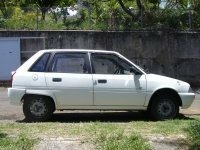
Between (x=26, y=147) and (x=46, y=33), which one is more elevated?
(x=46, y=33)

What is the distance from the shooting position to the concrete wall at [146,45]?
807 inches

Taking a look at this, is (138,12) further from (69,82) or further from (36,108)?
(36,108)

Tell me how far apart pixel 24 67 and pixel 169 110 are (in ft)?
11.3

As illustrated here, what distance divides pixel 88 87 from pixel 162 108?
70.6 inches

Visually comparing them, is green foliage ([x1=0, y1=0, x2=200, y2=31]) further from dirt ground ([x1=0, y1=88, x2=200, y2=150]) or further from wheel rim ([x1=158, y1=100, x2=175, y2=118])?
wheel rim ([x1=158, y1=100, x2=175, y2=118])

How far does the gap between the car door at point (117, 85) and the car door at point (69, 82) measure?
0.20 m

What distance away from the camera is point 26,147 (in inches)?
311

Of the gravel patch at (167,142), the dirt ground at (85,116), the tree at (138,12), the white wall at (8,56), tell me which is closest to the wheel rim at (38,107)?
the dirt ground at (85,116)

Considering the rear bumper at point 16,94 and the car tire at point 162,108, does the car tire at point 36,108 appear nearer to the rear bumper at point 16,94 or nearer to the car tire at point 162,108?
the rear bumper at point 16,94

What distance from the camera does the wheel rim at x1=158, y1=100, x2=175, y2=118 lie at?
11961 mm

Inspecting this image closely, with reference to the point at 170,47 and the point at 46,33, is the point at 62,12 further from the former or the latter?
the point at 170,47

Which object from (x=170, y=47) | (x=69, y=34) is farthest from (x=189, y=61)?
(x=69, y=34)

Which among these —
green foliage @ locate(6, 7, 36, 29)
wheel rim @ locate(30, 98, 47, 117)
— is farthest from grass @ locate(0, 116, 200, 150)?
green foliage @ locate(6, 7, 36, 29)

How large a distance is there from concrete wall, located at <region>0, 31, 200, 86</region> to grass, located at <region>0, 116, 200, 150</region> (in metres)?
10.1
